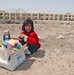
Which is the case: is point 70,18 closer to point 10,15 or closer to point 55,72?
point 10,15

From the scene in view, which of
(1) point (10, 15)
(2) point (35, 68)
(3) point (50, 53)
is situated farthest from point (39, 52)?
(1) point (10, 15)

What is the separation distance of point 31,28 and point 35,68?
0.99m

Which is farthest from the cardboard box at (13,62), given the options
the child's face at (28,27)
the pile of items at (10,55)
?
the child's face at (28,27)

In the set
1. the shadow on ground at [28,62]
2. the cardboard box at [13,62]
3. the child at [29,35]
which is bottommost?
the shadow on ground at [28,62]

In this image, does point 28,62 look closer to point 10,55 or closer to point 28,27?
point 10,55

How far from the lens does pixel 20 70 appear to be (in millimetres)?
3404

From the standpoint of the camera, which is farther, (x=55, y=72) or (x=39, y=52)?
(x=39, y=52)

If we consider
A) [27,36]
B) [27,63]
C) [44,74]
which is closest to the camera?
[44,74]

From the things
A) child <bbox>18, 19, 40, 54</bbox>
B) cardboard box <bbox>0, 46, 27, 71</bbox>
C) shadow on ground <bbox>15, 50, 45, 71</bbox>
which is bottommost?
shadow on ground <bbox>15, 50, 45, 71</bbox>

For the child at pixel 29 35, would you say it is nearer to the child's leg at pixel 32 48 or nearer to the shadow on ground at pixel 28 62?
the child's leg at pixel 32 48

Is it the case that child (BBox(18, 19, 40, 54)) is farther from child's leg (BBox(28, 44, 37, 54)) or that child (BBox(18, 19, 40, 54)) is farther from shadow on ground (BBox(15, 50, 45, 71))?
shadow on ground (BBox(15, 50, 45, 71))

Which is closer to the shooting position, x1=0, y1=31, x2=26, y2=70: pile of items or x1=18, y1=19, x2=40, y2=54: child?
x1=0, y1=31, x2=26, y2=70: pile of items

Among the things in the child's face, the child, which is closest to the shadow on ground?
the child

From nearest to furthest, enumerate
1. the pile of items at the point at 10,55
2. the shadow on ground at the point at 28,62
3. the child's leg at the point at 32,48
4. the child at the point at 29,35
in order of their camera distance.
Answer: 1. the pile of items at the point at 10,55
2. the shadow on ground at the point at 28,62
3. the child at the point at 29,35
4. the child's leg at the point at 32,48
